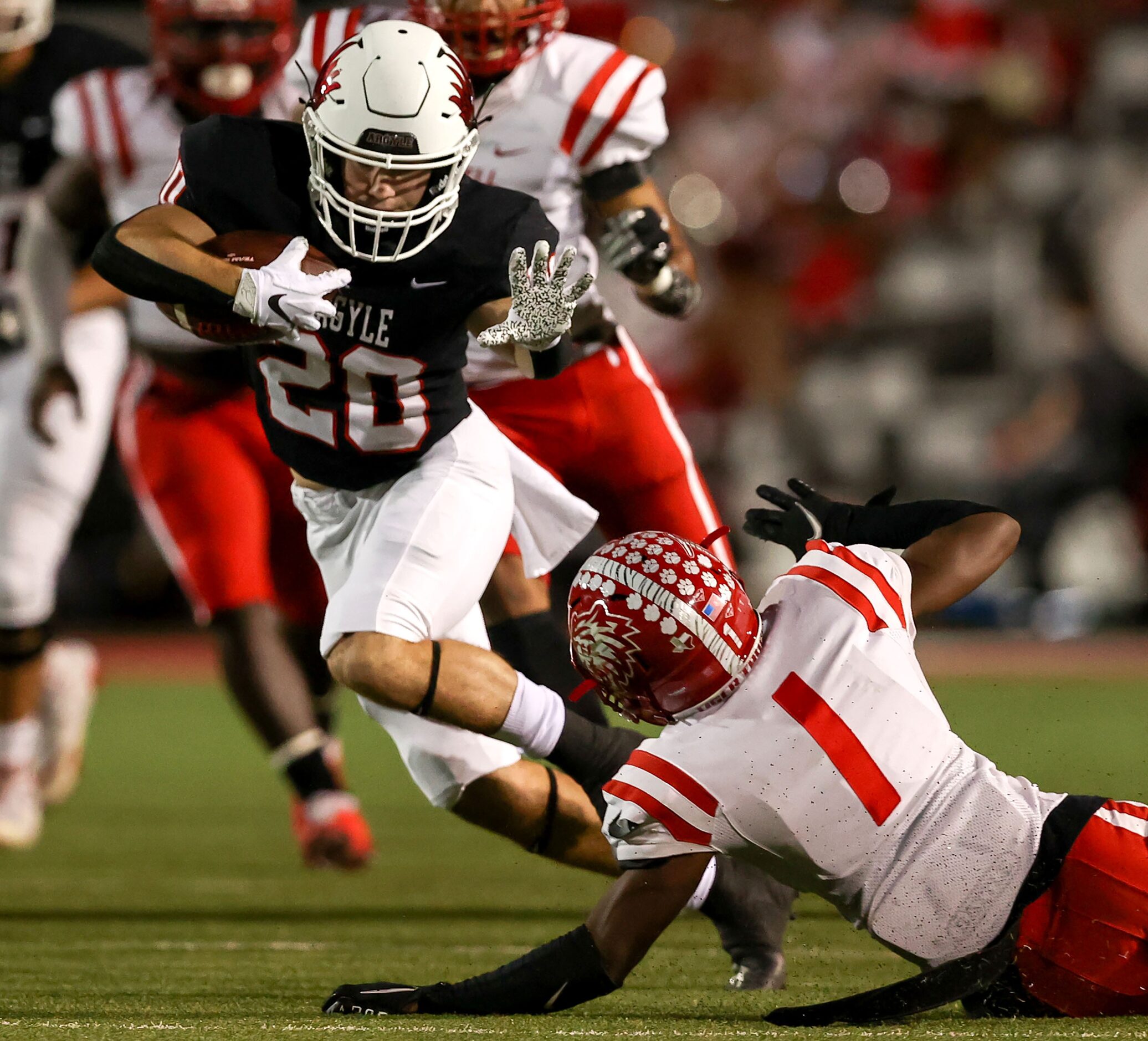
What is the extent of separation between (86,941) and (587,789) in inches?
39.3

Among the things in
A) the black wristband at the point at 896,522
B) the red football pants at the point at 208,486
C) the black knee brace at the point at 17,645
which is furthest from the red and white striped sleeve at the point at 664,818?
the black knee brace at the point at 17,645

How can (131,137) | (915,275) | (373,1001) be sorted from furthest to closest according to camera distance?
(915,275), (131,137), (373,1001)

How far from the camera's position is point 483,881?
4457mm

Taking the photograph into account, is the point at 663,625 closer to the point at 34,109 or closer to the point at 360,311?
the point at 360,311

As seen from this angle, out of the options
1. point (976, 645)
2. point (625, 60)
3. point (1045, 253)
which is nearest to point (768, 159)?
point (1045, 253)

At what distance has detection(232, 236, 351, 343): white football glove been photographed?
2998mm

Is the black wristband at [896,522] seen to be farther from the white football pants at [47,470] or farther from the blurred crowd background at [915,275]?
the blurred crowd background at [915,275]

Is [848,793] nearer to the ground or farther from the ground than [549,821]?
farther from the ground

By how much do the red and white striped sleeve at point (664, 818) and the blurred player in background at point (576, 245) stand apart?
4.30ft

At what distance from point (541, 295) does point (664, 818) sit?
963mm

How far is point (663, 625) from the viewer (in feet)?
8.18

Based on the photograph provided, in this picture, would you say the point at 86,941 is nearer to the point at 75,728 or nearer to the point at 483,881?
the point at 483,881

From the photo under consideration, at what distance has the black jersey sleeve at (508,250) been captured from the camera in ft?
10.8

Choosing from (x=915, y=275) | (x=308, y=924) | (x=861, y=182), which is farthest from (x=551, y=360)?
(x=861, y=182)
